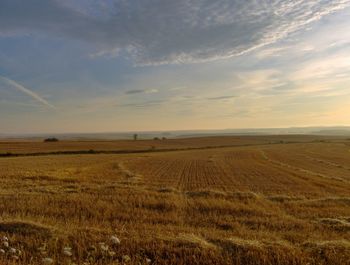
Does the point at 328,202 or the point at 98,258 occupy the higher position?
the point at 98,258

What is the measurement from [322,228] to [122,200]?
7.38m

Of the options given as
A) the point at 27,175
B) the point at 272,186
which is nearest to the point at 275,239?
the point at 272,186

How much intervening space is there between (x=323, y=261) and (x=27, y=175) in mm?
23898

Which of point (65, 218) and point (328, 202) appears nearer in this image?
point (65, 218)

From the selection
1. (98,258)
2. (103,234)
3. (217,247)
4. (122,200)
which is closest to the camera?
(98,258)

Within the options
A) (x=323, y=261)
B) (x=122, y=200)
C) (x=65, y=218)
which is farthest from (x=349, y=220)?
(x=65, y=218)

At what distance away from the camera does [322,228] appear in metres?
10.5

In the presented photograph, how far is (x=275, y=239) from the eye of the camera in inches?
337

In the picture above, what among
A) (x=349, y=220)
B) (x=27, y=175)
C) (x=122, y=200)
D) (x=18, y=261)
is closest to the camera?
(x=18, y=261)

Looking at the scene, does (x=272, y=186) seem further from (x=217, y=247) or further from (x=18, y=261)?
(x=18, y=261)

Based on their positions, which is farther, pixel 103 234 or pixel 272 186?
pixel 272 186

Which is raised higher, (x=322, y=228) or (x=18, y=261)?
(x=18, y=261)

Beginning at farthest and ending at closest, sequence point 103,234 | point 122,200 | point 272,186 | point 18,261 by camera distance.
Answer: point 272,186 → point 122,200 → point 103,234 → point 18,261

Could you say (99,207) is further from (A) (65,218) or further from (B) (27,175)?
(B) (27,175)
